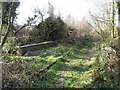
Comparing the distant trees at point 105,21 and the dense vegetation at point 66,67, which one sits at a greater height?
the distant trees at point 105,21

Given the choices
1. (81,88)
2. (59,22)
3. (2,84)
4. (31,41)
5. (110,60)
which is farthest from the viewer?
(59,22)

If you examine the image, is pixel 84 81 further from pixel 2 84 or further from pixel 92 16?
pixel 92 16

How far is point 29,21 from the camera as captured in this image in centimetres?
861

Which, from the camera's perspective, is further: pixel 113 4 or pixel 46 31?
pixel 46 31

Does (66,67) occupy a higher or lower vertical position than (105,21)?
lower

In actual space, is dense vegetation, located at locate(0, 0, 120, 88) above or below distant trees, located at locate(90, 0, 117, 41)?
below

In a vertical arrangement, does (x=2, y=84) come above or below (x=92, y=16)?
below

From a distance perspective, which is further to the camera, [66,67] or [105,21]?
[105,21]

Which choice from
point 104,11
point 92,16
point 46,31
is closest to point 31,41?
point 46,31

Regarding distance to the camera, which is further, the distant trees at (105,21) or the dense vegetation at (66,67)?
the distant trees at (105,21)

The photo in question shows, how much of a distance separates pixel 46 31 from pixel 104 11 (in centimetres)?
563

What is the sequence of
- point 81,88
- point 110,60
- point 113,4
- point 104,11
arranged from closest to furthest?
point 81,88 < point 110,60 < point 113,4 < point 104,11

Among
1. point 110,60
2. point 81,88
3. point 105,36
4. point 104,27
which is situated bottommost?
point 81,88

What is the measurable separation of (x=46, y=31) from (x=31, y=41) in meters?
1.73
